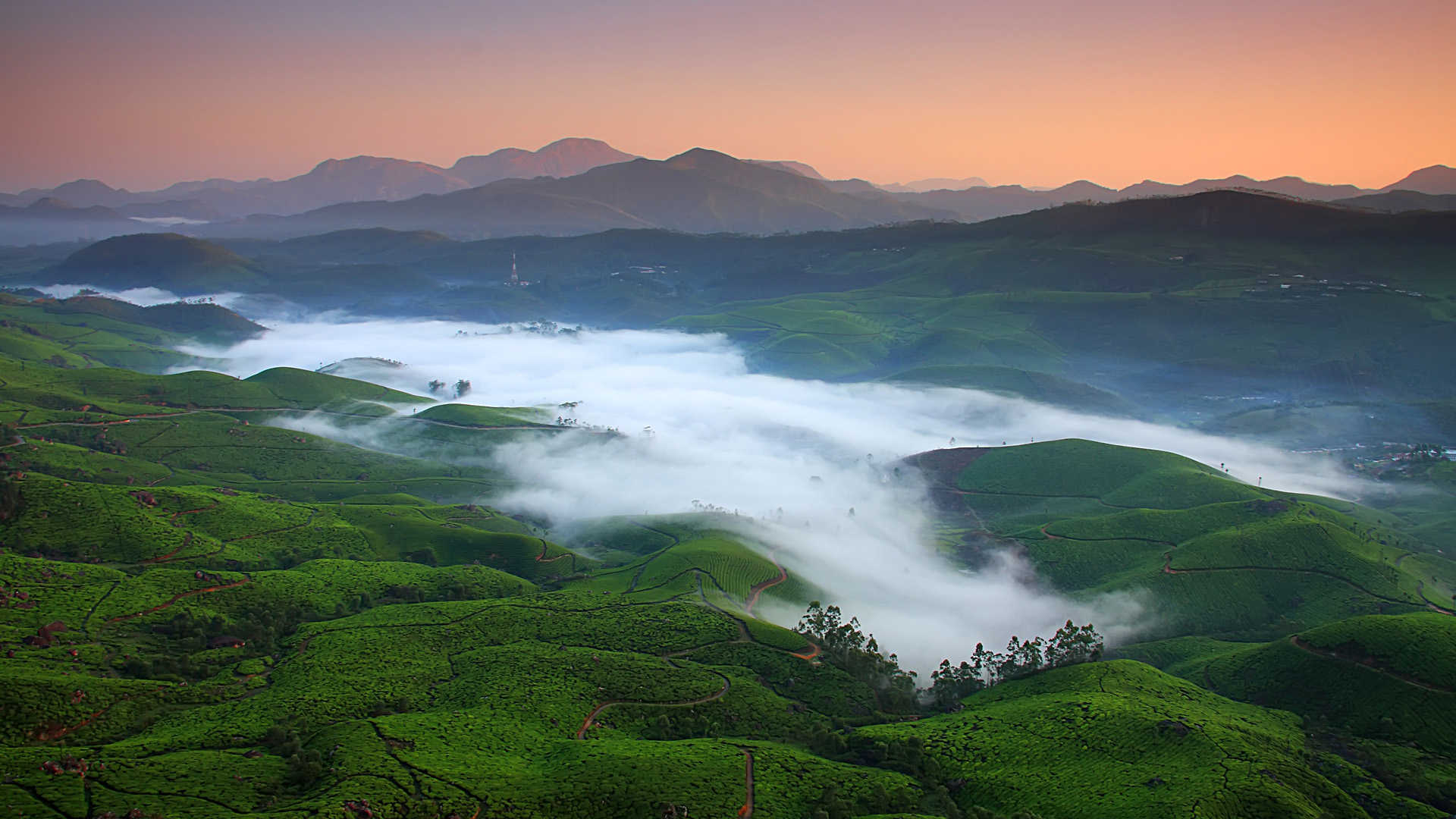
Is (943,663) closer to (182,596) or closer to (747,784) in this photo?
(747,784)

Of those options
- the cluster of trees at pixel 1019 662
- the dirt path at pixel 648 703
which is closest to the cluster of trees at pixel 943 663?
the cluster of trees at pixel 1019 662

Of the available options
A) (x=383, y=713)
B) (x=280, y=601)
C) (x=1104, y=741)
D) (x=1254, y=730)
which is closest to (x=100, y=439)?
(x=280, y=601)

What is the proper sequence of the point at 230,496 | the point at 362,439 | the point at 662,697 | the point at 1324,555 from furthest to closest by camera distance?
the point at 362,439
the point at 230,496
the point at 1324,555
the point at 662,697

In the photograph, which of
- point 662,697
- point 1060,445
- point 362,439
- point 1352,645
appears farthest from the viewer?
point 362,439

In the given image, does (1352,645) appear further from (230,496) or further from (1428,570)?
(230,496)

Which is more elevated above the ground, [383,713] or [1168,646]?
[383,713]

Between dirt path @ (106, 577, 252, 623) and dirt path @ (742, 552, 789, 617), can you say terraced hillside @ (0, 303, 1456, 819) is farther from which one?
dirt path @ (742, 552, 789, 617)

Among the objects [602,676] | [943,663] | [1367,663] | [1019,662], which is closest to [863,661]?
[943,663]
